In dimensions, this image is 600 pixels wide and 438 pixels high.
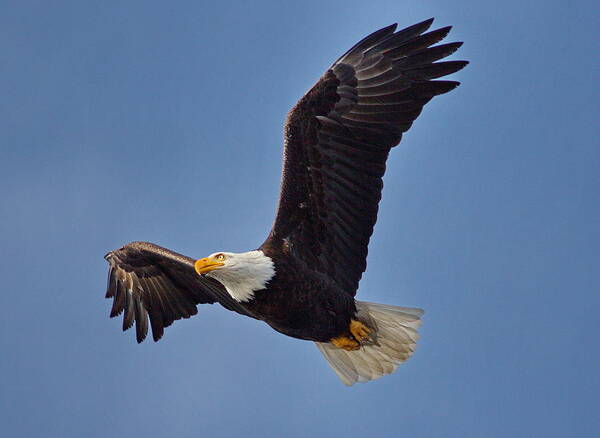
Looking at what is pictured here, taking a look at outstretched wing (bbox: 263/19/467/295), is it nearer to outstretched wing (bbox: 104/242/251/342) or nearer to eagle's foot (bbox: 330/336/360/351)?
eagle's foot (bbox: 330/336/360/351)

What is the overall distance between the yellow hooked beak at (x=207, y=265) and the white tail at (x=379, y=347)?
1500 millimetres

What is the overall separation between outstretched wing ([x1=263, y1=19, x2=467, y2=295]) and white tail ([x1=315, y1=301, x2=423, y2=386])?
0.87 m

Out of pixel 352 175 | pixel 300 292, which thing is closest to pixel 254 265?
pixel 300 292

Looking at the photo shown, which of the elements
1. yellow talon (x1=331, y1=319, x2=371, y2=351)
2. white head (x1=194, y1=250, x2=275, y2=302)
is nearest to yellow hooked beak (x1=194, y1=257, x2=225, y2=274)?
white head (x1=194, y1=250, x2=275, y2=302)

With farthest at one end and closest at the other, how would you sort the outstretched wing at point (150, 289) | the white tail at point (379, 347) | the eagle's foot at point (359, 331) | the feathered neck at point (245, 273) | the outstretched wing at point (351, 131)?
A: the outstretched wing at point (150, 289) → the white tail at point (379, 347) → the eagle's foot at point (359, 331) → the outstretched wing at point (351, 131) → the feathered neck at point (245, 273)

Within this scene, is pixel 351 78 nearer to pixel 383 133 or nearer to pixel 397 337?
pixel 383 133

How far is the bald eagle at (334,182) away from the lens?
11070 mm

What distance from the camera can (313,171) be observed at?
11.2 metres

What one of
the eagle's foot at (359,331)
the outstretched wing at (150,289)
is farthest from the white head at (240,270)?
the outstretched wing at (150,289)

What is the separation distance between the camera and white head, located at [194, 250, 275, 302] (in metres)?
11.0

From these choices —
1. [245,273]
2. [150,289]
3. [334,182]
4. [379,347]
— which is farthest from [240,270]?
[150,289]

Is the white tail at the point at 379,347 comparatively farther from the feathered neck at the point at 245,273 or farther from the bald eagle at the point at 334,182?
the feathered neck at the point at 245,273

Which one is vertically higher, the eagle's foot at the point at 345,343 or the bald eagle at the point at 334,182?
the bald eagle at the point at 334,182

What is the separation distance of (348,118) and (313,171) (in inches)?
22.5
